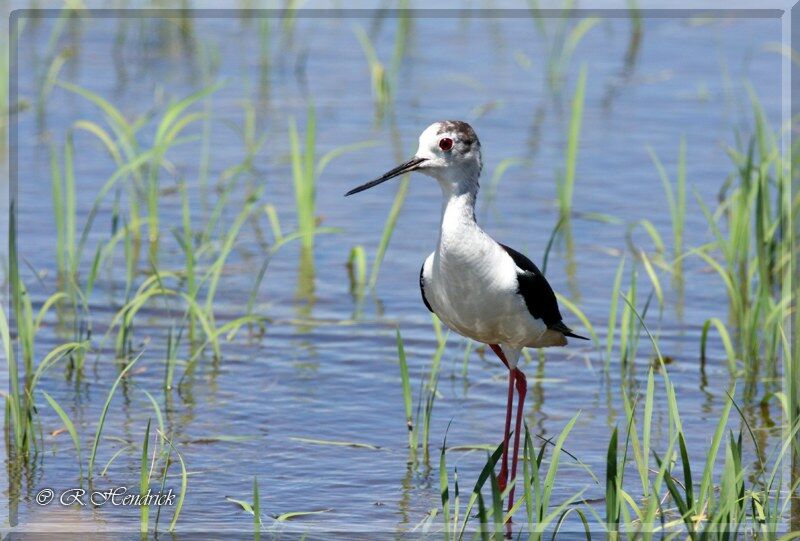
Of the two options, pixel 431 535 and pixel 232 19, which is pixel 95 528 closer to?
pixel 431 535

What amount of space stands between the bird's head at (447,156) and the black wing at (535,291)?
372mm

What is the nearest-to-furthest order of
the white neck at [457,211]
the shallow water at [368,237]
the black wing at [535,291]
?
the white neck at [457,211]
the black wing at [535,291]
the shallow water at [368,237]

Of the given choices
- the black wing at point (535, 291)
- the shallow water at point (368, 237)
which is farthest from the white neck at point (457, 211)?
the shallow water at point (368, 237)

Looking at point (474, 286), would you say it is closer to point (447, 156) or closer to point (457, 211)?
point (457, 211)

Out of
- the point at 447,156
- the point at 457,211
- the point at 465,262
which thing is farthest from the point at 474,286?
the point at 447,156

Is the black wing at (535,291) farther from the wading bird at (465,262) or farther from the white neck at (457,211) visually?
the white neck at (457,211)

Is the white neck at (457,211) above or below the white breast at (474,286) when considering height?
above

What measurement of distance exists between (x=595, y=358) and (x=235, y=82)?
247 inches

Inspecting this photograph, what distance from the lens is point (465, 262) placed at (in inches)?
193

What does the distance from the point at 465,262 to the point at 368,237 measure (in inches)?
157

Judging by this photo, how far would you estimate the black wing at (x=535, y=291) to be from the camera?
16.8 ft

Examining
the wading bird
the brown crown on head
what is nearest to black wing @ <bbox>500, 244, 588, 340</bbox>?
the wading bird

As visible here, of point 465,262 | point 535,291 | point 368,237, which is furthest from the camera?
point 368,237

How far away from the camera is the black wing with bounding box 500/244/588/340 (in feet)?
16.8
